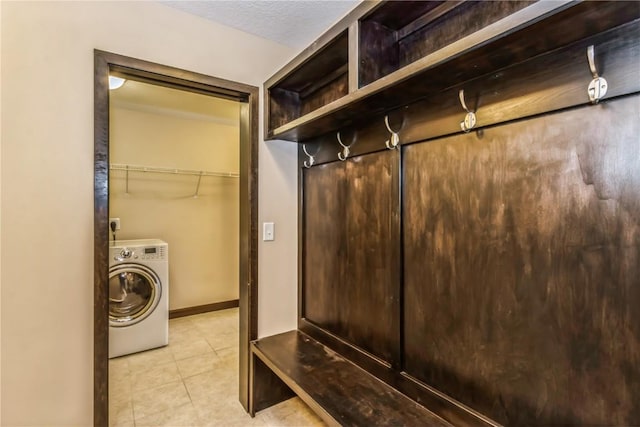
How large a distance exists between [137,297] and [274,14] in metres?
2.71

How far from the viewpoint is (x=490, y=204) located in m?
1.15

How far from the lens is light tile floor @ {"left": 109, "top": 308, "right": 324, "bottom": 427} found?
6.45ft

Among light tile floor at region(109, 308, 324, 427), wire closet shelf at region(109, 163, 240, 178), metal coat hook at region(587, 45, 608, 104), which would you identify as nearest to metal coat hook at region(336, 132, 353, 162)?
metal coat hook at region(587, 45, 608, 104)

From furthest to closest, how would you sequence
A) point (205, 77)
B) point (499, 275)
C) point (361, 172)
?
point (205, 77)
point (361, 172)
point (499, 275)

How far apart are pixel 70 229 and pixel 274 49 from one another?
1.59m

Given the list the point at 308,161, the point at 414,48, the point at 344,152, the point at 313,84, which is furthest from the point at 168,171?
the point at 414,48

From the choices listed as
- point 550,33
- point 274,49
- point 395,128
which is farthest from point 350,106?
point 274,49

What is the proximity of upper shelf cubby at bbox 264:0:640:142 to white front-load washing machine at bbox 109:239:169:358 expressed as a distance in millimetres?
1871

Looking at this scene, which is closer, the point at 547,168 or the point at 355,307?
the point at 547,168

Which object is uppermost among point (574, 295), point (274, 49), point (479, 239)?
point (274, 49)

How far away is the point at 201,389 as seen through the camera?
2.30 m

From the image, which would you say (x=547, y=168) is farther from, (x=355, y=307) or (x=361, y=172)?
(x=355, y=307)

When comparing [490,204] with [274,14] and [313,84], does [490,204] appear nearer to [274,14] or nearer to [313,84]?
[313,84]

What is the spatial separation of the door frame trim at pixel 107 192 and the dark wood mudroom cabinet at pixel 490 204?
37cm
